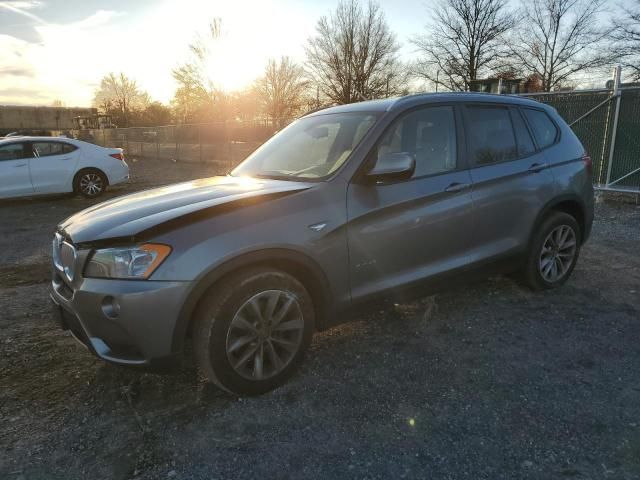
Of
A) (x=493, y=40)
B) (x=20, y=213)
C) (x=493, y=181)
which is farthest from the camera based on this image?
(x=493, y=40)

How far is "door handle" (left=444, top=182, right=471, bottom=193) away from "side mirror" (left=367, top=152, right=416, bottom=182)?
51 centimetres

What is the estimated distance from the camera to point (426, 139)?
11.2 feet

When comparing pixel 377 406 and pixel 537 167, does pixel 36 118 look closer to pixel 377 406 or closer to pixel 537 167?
pixel 537 167

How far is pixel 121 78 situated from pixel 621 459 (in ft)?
214

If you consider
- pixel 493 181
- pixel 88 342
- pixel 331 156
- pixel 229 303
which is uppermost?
pixel 331 156

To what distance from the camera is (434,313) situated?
3.97 m

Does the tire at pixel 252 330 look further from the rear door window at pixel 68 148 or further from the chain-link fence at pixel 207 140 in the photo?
the chain-link fence at pixel 207 140

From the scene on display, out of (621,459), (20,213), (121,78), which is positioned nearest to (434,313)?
(621,459)

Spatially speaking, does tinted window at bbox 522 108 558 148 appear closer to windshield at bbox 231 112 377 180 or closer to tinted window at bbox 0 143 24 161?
windshield at bbox 231 112 377 180

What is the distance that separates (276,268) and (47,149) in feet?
31.5

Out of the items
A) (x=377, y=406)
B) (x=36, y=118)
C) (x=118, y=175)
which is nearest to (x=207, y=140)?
(x=118, y=175)

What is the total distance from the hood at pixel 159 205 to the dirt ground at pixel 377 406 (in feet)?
3.40

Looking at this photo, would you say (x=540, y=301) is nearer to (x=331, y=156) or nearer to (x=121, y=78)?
(x=331, y=156)

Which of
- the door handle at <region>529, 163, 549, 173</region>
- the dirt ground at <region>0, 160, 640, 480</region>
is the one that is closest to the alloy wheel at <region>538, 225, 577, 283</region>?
the dirt ground at <region>0, 160, 640, 480</region>
